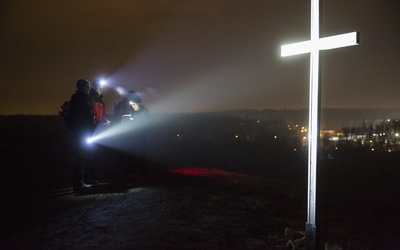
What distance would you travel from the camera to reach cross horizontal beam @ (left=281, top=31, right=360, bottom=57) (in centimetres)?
445

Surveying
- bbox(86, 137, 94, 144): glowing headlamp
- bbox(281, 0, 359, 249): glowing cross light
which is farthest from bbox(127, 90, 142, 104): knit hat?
bbox(281, 0, 359, 249): glowing cross light

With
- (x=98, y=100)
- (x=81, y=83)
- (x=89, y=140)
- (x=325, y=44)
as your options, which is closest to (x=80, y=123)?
(x=89, y=140)

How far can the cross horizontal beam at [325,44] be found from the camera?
445 cm

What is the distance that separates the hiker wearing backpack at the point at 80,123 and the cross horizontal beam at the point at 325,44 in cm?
500

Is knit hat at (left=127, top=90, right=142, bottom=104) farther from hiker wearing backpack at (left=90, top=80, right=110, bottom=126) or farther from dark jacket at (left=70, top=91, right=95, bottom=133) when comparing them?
dark jacket at (left=70, top=91, right=95, bottom=133)

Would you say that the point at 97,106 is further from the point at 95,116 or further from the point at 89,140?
the point at 89,140

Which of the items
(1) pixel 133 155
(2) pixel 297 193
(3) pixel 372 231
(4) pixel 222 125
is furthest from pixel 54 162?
(4) pixel 222 125

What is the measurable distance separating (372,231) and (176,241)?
4475 millimetres

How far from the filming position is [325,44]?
15.5 feet

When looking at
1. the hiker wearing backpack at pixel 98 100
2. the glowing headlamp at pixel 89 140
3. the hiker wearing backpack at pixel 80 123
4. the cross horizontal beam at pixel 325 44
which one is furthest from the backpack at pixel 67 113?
the cross horizontal beam at pixel 325 44

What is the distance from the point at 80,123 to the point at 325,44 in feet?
19.0

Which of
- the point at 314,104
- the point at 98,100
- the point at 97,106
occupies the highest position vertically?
the point at 98,100


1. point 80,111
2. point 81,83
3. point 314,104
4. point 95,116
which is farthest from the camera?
point 95,116

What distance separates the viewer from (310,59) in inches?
189
